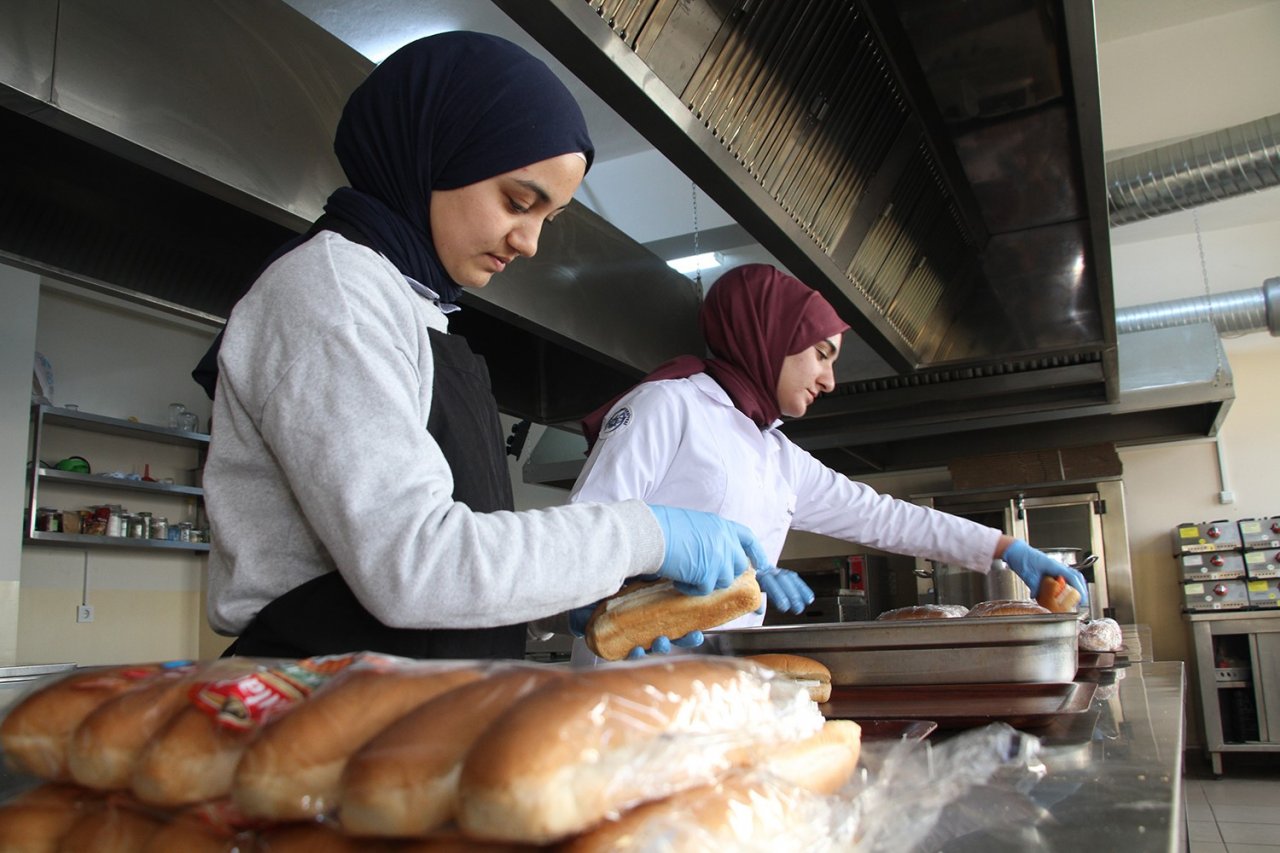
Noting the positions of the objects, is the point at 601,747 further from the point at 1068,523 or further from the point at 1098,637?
the point at 1068,523

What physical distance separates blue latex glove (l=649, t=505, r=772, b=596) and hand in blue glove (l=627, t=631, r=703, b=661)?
10 centimetres

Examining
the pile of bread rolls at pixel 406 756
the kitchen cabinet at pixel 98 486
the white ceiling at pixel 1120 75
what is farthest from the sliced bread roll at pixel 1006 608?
the kitchen cabinet at pixel 98 486

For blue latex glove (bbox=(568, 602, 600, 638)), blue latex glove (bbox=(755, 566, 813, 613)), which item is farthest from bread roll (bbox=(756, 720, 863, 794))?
blue latex glove (bbox=(755, 566, 813, 613))

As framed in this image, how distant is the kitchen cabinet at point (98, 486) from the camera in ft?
16.0

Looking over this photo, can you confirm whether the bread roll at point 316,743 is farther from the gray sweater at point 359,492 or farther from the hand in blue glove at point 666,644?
the hand in blue glove at point 666,644

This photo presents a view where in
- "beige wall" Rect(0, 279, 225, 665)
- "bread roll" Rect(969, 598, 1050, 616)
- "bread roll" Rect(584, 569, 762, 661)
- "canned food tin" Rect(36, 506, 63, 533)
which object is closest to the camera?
"bread roll" Rect(584, 569, 762, 661)

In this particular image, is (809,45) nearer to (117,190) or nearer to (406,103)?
(406,103)

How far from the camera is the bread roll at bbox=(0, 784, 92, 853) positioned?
49 centimetres

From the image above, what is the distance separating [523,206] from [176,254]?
4.77ft

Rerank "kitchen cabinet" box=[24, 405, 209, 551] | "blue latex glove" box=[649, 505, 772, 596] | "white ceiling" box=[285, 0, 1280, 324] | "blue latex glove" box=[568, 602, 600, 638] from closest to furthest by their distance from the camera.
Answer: "blue latex glove" box=[649, 505, 772, 596]
"blue latex glove" box=[568, 602, 600, 638]
"white ceiling" box=[285, 0, 1280, 324]
"kitchen cabinet" box=[24, 405, 209, 551]

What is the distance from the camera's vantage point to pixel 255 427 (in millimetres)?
913

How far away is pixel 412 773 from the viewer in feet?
1.33

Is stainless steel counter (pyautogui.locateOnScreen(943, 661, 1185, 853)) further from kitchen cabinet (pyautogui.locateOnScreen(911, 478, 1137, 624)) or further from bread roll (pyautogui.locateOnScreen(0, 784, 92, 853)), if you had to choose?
kitchen cabinet (pyautogui.locateOnScreen(911, 478, 1137, 624))

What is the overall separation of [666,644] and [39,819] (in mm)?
806
